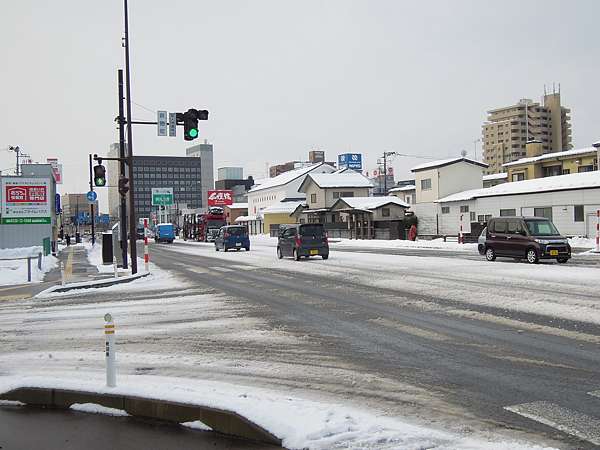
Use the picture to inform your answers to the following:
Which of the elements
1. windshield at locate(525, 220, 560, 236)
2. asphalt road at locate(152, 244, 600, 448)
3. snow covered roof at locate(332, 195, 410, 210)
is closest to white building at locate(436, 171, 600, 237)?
snow covered roof at locate(332, 195, 410, 210)

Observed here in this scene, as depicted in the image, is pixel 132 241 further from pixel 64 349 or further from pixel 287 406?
pixel 287 406

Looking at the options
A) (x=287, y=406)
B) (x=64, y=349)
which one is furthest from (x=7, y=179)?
(x=287, y=406)

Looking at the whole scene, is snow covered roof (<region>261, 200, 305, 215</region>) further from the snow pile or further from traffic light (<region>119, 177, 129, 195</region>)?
the snow pile

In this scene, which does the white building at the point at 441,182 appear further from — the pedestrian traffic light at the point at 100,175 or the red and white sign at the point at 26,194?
the pedestrian traffic light at the point at 100,175

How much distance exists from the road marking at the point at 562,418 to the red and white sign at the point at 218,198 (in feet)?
305

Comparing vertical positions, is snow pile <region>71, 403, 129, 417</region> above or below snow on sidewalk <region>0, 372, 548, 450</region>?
below

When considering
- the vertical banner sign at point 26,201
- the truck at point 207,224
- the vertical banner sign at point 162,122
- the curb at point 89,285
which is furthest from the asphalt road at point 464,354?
the truck at point 207,224

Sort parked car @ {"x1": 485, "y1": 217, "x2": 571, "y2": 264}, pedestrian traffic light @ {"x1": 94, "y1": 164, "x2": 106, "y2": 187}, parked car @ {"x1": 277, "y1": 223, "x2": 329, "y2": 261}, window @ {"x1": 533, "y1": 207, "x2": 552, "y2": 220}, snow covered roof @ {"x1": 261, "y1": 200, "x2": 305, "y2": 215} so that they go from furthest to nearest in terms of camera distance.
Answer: snow covered roof @ {"x1": 261, "y1": 200, "x2": 305, "y2": 215} < window @ {"x1": 533, "y1": 207, "x2": 552, "y2": 220} < parked car @ {"x1": 277, "y1": 223, "x2": 329, "y2": 261} < parked car @ {"x1": 485, "y1": 217, "x2": 571, "y2": 264} < pedestrian traffic light @ {"x1": 94, "y1": 164, "x2": 106, "y2": 187}

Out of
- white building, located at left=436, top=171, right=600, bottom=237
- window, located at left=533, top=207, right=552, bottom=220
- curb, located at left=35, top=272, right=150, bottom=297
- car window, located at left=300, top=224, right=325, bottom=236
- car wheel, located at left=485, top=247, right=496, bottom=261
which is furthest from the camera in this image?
window, located at left=533, top=207, right=552, bottom=220

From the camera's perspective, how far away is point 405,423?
4898 mm

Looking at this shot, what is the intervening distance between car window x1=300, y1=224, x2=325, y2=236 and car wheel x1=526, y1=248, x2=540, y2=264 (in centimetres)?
997

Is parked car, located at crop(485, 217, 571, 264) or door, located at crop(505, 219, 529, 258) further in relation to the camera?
door, located at crop(505, 219, 529, 258)

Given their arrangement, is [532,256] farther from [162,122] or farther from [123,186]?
[123,186]

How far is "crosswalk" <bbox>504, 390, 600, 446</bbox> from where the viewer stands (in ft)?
A: 15.0
